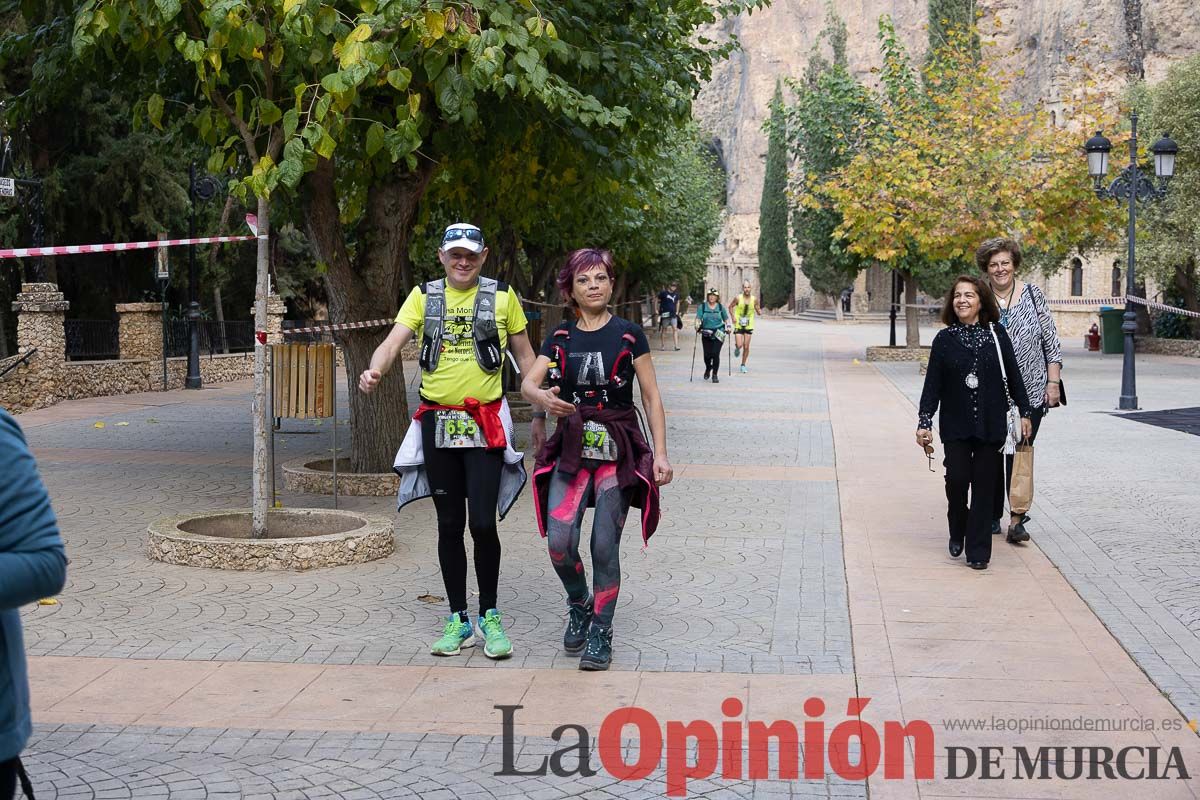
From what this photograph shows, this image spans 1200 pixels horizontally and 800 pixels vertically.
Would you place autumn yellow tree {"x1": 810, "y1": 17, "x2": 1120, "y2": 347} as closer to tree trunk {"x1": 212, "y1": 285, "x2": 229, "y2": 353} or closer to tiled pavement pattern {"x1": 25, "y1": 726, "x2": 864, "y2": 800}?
tree trunk {"x1": 212, "y1": 285, "x2": 229, "y2": 353}

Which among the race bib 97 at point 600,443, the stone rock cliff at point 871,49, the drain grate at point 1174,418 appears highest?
the stone rock cliff at point 871,49

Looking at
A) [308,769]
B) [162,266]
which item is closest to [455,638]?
[308,769]

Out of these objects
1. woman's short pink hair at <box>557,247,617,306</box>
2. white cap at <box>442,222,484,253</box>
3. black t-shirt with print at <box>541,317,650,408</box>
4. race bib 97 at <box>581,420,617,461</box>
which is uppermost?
white cap at <box>442,222,484,253</box>

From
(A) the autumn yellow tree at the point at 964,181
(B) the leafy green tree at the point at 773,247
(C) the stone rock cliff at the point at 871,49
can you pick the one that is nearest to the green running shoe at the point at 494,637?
(A) the autumn yellow tree at the point at 964,181

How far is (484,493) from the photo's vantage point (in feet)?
20.7

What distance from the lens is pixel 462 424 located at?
630 centimetres

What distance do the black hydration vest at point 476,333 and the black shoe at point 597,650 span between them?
4.14 ft

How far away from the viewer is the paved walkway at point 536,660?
15.8 feet

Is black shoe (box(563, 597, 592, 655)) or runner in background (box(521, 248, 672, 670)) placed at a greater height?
runner in background (box(521, 248, 672, 670))

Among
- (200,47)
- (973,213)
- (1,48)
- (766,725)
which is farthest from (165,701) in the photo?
(973,213)

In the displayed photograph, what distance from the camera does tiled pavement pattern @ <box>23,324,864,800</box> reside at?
4.77m

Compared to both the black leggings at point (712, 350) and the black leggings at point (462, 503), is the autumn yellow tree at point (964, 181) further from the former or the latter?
the black leggings at point (462, 503)

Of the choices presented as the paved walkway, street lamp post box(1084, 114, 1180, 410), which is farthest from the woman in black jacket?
street lamp post box(1084, 114, 1180, 410)

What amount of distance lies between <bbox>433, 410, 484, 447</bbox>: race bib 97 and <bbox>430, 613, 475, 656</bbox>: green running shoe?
791mm
